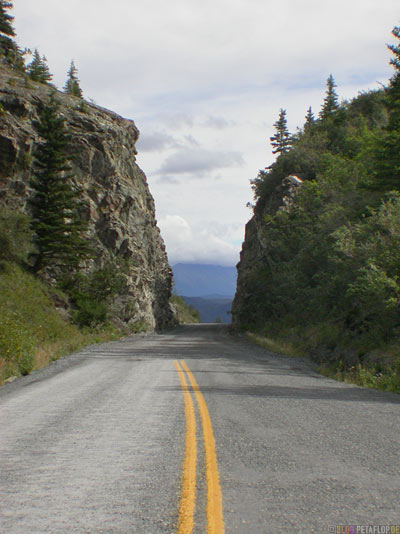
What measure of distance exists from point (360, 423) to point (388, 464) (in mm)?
2122

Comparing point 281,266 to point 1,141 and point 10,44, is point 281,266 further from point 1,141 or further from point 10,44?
point 10,44

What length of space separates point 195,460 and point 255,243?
4673 centimetres

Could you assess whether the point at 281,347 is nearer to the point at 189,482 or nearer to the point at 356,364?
the point at 356,364

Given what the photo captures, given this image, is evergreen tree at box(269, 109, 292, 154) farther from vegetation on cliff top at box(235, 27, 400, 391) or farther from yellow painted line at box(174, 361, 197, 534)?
yellow painted line at box(174, 361, 197, 534)

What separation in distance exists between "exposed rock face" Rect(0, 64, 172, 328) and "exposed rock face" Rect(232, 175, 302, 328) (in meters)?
9.63

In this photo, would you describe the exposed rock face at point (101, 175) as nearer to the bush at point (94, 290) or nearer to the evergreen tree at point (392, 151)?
the bush at point (94, 290)

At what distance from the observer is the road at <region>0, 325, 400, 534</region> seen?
3.86 m

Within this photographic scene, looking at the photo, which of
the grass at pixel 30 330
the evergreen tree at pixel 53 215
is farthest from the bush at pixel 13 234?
the grass at pixel 30 330

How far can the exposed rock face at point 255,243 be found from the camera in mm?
42769

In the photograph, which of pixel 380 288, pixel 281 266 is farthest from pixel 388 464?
pixel 281 266

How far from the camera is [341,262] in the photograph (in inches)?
819

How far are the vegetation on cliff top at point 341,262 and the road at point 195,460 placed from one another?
17.6ft

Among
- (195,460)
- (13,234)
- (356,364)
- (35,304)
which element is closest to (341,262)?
(356,364)

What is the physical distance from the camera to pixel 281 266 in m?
33.7
